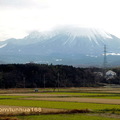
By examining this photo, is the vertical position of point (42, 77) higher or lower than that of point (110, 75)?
lower

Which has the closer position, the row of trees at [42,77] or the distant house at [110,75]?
the row of trees at [42,77]

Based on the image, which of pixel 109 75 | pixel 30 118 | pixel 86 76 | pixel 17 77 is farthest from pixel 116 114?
pixel 109 75

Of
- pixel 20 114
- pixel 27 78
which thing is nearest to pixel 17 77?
pixel 27 78

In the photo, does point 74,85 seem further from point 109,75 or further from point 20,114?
point 20,114

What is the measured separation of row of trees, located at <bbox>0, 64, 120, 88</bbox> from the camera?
85500 mm

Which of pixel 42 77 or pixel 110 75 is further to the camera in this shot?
pixel 110 75

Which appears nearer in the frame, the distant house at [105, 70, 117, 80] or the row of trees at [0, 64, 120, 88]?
the row of trees at [0, 64, 120, 88]

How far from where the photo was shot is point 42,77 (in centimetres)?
9206

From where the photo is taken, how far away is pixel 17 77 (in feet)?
287

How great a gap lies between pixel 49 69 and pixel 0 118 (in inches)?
2963

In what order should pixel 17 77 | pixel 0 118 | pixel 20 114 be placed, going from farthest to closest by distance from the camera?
pixel 17 77 < pixel 20 114 < pixel 0 118

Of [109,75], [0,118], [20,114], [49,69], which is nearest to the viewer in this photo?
[0,118]

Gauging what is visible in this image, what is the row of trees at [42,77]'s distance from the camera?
8550 cm

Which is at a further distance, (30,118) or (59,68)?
(59,68)
